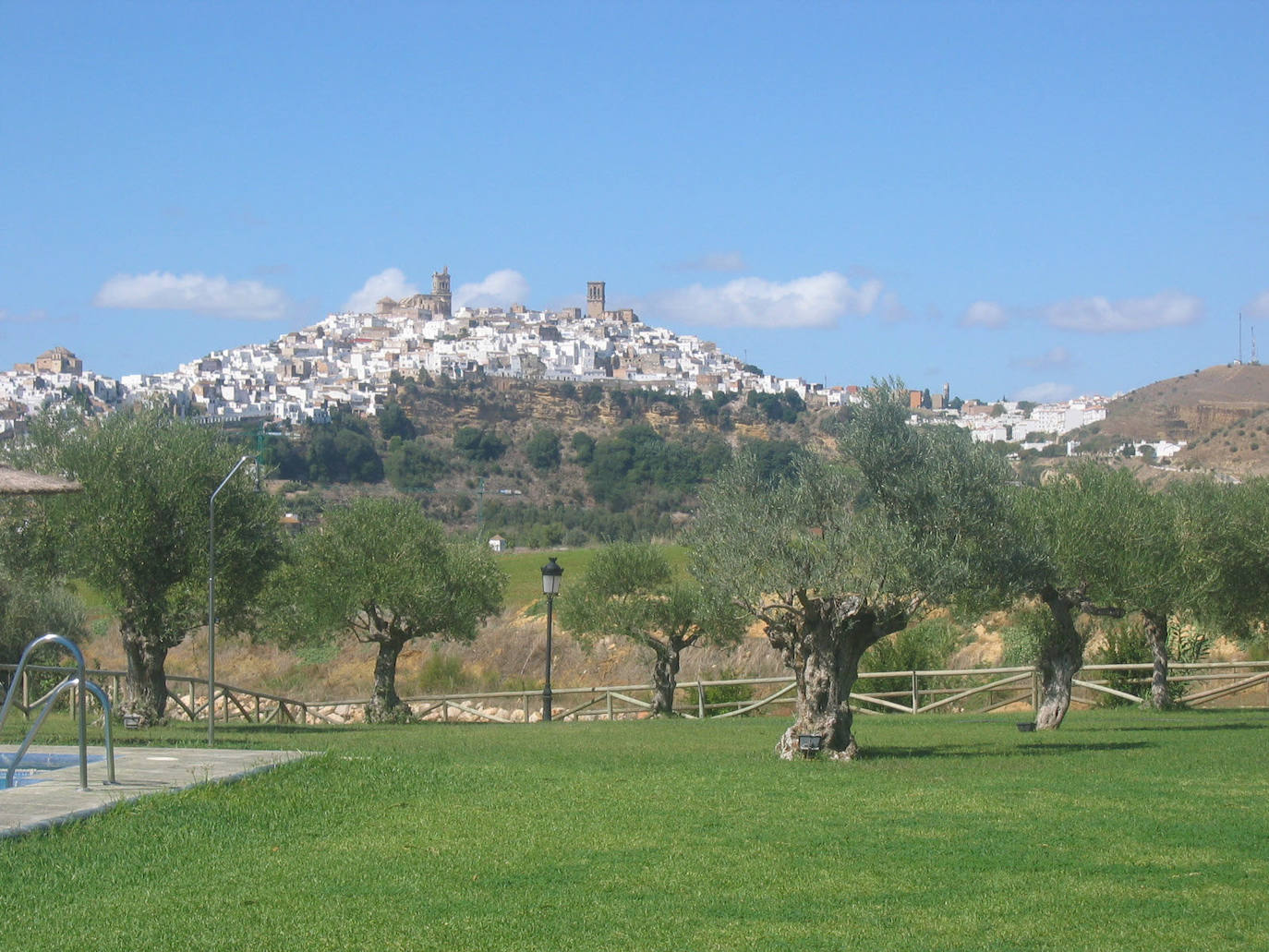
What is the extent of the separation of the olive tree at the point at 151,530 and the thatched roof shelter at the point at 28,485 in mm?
7375

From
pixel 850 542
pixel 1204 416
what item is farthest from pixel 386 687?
pixel 1204 416

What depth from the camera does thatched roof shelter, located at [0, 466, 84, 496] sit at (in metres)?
12.5

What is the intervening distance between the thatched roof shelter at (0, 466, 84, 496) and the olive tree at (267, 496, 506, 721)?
36.5ft

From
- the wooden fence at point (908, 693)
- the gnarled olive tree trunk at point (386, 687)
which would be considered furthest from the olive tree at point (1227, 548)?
the gnarled olive tree trunk at point (386, 687)

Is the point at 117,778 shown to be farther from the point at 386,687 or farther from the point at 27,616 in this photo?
the point at 27,616

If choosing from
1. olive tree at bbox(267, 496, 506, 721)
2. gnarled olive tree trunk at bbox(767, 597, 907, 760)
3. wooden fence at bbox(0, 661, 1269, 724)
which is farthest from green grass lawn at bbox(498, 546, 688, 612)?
gnarled olive tree trunk at bbox(767, 597, 907, 760)

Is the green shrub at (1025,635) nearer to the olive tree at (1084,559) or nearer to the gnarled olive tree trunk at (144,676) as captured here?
the olive tree at (1084,559)

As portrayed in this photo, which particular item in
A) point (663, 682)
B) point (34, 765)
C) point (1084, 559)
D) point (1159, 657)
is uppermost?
point (1084, 559)

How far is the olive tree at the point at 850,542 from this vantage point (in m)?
14.4

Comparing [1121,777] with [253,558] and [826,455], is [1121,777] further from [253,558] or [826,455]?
[253,558]

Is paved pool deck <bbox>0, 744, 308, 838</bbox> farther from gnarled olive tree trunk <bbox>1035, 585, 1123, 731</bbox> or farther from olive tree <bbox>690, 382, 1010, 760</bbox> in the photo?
gnarled olive tree trunk <bbox>1035, 585, 1123, 731</bbox>

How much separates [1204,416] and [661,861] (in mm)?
93668

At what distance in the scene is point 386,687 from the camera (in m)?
25.8

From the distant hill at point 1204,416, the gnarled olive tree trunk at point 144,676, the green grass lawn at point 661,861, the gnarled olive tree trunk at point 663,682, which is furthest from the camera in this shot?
the distant hill at point 1204,416
